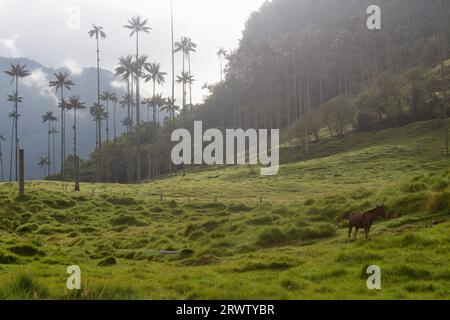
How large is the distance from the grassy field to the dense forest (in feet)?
126

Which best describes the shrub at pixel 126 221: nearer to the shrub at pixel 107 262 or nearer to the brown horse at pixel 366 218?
the shrub at pixel 107 262

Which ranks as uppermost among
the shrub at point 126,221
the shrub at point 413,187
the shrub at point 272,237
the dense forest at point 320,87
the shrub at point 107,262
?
the dense forest at point 320,87

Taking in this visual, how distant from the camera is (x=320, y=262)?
52.4 ft

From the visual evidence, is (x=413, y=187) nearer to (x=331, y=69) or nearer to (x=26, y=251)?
(x=26, y=251)

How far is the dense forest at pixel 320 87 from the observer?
92.1 meters

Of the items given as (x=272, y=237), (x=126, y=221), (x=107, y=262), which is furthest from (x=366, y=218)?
(x=126, y=221)

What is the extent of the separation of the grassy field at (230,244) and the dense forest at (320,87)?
126 ft

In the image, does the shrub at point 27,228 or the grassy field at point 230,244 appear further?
the shrub at point 27,228

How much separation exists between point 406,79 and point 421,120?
14.5 metres

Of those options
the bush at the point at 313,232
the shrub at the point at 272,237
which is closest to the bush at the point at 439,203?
the bush at the point at 313,232

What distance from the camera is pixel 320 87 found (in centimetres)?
12356

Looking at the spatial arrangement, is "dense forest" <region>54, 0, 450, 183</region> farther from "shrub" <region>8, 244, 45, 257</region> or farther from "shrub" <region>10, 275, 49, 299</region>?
"shrub" <region>10, 275, 49, 299</region>

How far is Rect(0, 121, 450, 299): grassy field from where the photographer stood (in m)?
13.0
